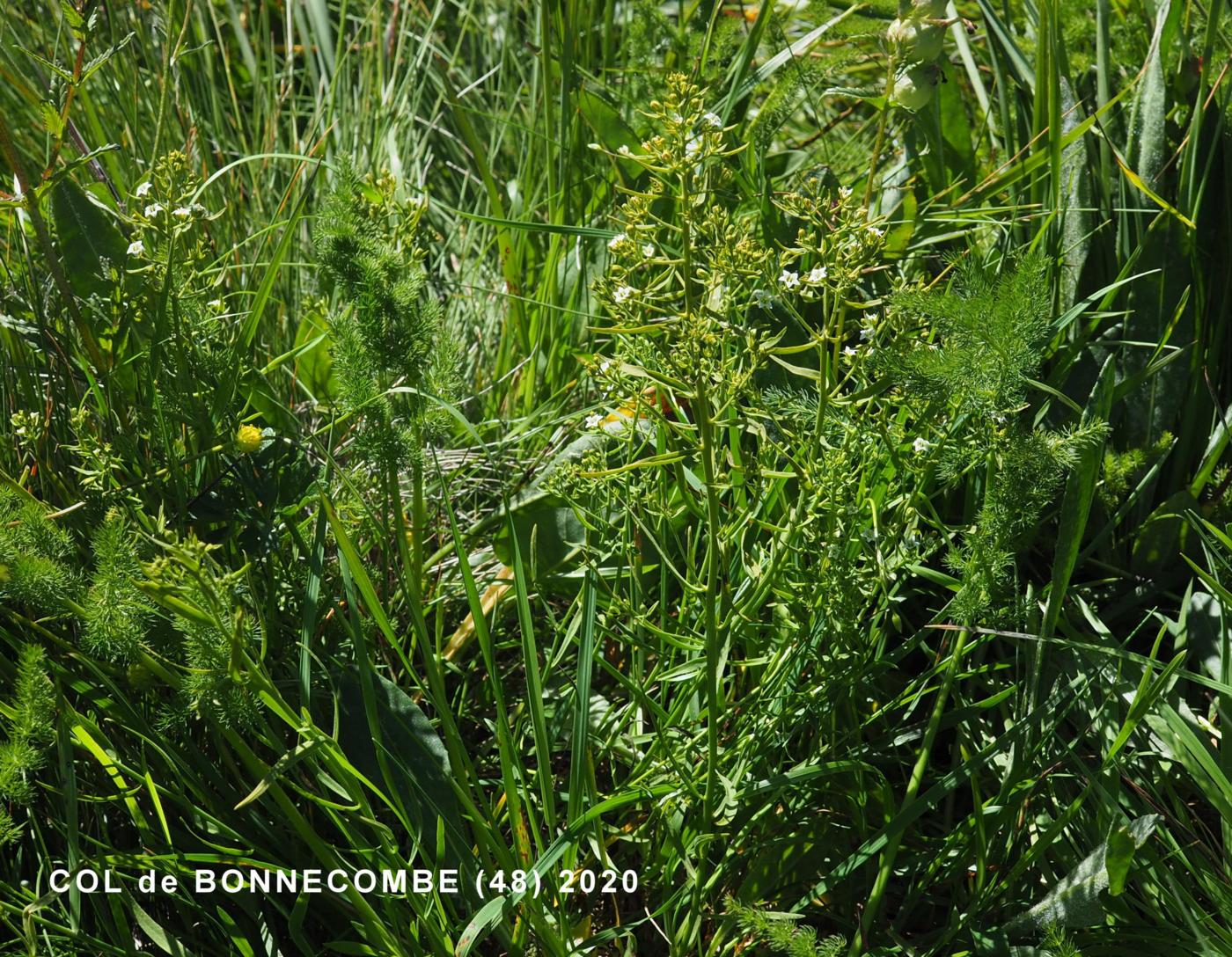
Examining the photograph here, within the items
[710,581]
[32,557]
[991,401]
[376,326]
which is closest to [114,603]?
[32,557]

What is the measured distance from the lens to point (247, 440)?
1.22 meters

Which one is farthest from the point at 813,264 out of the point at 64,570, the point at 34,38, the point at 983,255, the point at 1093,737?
the point at 34,38

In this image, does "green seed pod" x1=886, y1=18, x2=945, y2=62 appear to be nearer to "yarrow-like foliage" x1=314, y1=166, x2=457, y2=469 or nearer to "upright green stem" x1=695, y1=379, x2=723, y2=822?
"upright green stem" x1=695, y1=379, x2=723, y2=822

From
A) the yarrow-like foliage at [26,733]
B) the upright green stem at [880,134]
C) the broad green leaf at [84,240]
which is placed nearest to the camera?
the yarrow-like foliage at [26,733]

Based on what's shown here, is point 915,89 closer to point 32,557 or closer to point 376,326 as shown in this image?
point 376,326

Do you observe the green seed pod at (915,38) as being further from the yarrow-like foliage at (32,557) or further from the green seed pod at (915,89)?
the yarrow-like foliage at (32,557)

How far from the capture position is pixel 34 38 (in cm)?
225

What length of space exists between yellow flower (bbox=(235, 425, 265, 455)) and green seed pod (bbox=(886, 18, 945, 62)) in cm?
79

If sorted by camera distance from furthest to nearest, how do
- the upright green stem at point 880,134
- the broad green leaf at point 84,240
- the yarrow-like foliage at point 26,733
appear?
the broad green leaf at point 84,240 → the upright green stem at point 880,134 → the yarrow-like foliage at point 26,733

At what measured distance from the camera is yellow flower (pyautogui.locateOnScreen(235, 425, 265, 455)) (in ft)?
4.01

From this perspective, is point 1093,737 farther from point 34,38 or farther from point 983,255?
point 34,38

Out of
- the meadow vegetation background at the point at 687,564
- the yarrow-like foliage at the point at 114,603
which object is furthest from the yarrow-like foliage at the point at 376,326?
the yarrow-like foliage at the point at 114,603

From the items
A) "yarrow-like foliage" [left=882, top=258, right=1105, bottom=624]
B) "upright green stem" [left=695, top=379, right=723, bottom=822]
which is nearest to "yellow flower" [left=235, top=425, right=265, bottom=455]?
"upright green stem" [left=695, top=379, right=723, bottom=822]

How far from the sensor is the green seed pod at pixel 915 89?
4.07 feet
